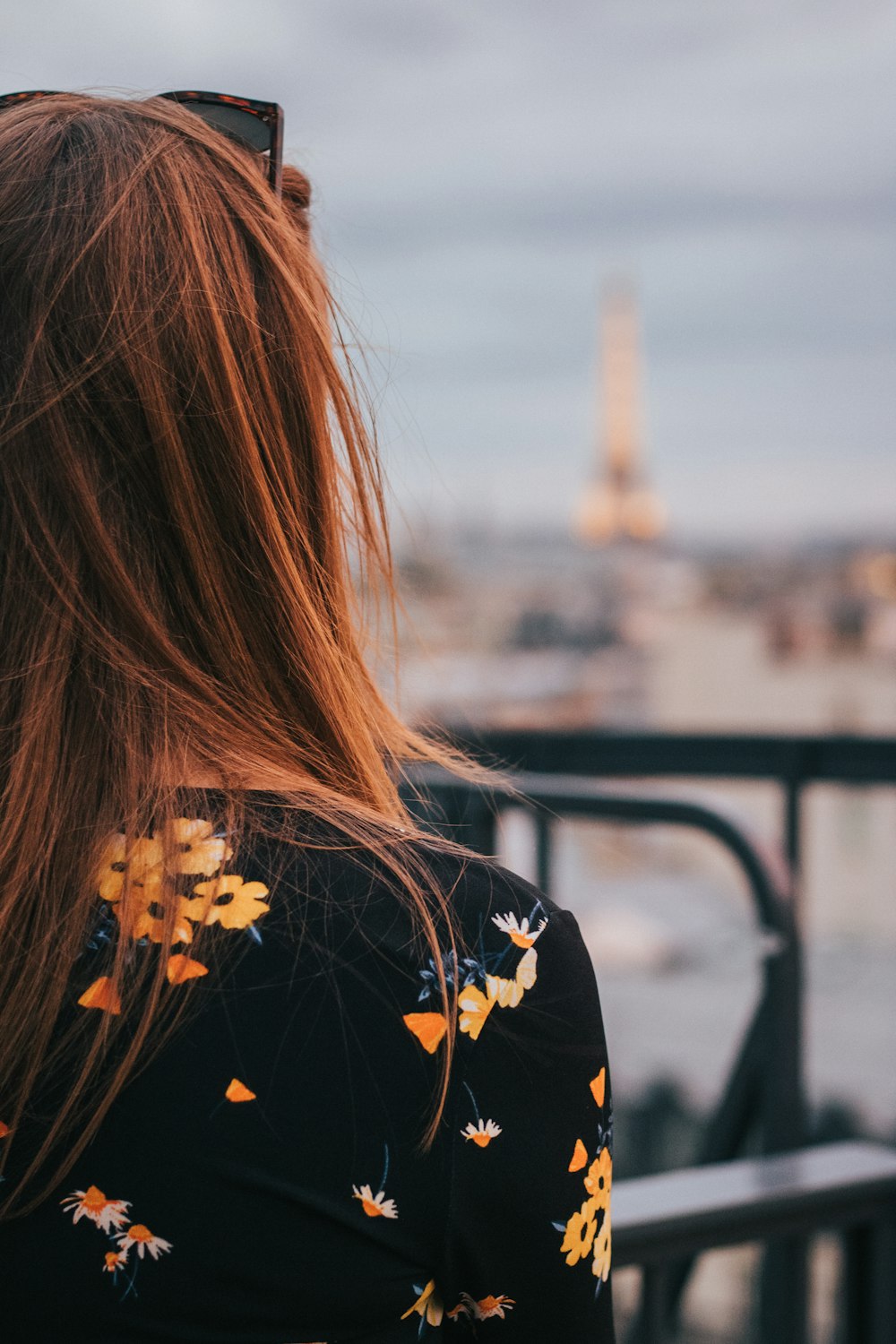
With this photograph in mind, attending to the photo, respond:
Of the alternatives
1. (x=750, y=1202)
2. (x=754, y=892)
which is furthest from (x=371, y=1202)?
(x=754, y=892)

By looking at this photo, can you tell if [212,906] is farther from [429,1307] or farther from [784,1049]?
[784,1049]

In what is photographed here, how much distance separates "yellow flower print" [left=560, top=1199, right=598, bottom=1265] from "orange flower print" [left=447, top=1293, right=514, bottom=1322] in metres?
0.04

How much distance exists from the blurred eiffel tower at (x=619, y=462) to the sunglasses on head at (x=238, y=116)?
35.5 m

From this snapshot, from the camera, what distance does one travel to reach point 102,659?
68 centimetres

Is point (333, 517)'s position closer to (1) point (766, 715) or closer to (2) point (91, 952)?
(2) point (91, 952)

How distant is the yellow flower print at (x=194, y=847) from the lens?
644 millimetres

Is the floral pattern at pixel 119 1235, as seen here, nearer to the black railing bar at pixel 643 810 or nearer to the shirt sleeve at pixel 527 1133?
the shirt sleeve at pixel 527 1133

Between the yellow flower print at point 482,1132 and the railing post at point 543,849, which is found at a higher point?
the yellow flower print at point 482,1132

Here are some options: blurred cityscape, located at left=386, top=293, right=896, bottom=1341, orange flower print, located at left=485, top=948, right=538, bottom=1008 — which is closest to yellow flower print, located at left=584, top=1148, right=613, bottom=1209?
orange flower print, located at left=485, top=948, right=538, bottom=1008

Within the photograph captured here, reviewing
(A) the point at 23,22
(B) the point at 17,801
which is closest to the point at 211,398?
(B) the point at 17,801

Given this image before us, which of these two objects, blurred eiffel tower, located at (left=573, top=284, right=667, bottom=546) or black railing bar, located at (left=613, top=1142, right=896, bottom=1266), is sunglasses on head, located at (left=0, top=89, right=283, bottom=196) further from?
blurred eiffel tower, located at (left=573, top=284, right=667, bottom=546)

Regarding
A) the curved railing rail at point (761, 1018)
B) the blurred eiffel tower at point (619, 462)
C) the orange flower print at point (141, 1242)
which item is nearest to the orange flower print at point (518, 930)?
the orange flower print at point (141, 1242)

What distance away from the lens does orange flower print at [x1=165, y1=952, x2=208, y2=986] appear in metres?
0.62

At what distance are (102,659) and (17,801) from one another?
89 millimetres
